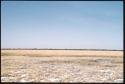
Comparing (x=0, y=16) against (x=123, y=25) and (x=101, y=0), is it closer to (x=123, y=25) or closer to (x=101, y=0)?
(x=101, y=0)

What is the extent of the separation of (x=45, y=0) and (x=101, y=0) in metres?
0.62

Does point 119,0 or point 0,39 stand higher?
point 119,0

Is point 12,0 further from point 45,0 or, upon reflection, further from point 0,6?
point 45,0

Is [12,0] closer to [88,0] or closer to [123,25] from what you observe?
[88,0]

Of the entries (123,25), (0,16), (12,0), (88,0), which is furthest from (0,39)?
(123,25)

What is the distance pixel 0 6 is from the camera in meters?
2.98

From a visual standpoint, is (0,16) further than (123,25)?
Yes

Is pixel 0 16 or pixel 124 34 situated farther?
pixel 0 16

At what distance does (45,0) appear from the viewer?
2971 millimetres

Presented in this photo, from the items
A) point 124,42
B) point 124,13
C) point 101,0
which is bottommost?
point 124,42

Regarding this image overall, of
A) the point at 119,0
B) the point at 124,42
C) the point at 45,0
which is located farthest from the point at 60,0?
the point at 124,42

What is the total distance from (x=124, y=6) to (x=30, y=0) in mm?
1030

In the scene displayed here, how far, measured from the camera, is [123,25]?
112 inches

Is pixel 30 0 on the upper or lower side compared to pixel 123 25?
upper
